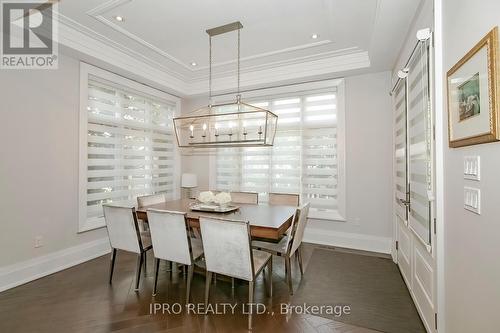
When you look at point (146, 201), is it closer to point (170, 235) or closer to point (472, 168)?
point (170, 235)

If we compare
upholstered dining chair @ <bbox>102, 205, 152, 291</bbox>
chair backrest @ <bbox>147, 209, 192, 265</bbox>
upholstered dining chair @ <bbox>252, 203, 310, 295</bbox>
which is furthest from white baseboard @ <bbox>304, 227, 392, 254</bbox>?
upholstered dining chair @ <bbox>102, 205, 152, 291</bbox>

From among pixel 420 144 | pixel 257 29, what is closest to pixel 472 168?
pixel 420 144

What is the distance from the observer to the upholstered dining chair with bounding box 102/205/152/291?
2.57m

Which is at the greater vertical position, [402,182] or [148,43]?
[148,43]

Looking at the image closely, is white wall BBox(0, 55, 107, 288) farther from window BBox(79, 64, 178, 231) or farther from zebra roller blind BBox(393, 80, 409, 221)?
zebra roller blind BBox(393, 80, 409, 221)

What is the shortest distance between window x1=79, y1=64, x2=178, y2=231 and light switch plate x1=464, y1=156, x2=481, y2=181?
4.15 meters

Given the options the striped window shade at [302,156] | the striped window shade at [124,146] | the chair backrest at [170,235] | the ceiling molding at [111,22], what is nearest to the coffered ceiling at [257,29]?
the ceiling molding at [111,22]

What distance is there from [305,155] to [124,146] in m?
3.13

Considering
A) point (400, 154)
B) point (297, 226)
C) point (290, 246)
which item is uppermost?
point (400, 154)

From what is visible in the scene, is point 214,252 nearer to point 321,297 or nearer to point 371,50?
point 321,297

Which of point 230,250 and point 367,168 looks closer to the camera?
point 230,250

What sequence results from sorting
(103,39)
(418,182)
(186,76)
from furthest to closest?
(186,76), (103,39), (418,182)

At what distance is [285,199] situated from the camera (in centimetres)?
353

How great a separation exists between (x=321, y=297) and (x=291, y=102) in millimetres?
3223
